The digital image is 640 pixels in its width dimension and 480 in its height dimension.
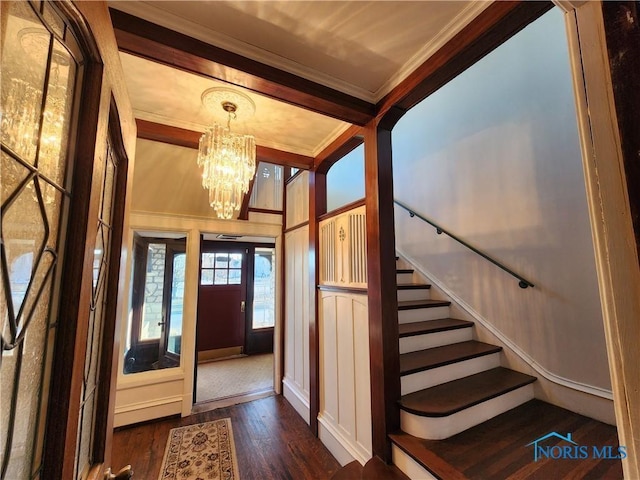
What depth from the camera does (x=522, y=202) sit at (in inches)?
87.4

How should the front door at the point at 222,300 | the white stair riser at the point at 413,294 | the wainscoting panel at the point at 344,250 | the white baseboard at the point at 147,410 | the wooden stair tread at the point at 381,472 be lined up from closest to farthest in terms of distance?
1. the wooden stair tread at the point at 381,472
2. the wainscoting panel at the point at 344,250
3. the white baseboard at the point at 147,410
4. the white stair riser at the point at 413,294
5. the front door at the point at 222,300

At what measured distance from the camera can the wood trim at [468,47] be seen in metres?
1.09

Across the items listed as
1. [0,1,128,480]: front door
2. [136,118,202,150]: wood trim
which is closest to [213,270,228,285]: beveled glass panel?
[136,118,202,150]: wood trim

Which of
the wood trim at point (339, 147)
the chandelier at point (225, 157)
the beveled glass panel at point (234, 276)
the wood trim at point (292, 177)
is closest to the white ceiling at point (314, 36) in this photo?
the chandelier at point (225, 157)

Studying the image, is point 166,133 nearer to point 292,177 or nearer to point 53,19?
point 292,177

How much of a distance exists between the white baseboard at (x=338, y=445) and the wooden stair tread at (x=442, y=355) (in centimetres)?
68

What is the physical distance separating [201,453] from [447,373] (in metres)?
2.18

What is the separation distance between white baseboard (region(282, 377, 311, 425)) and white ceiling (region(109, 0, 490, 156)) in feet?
9.44

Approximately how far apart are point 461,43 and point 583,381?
7.50ft

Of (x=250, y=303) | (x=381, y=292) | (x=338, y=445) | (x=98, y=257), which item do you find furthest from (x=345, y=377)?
(x=250, y=303)

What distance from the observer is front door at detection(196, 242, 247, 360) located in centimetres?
485

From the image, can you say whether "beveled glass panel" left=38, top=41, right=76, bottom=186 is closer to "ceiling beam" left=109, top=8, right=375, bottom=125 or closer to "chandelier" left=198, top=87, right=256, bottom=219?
"ceiling beam" left=109, top=8, right=375, bottom=125

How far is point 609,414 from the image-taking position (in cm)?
169

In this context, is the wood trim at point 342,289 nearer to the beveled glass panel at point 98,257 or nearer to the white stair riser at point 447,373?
the white stair riser at point 447,373
